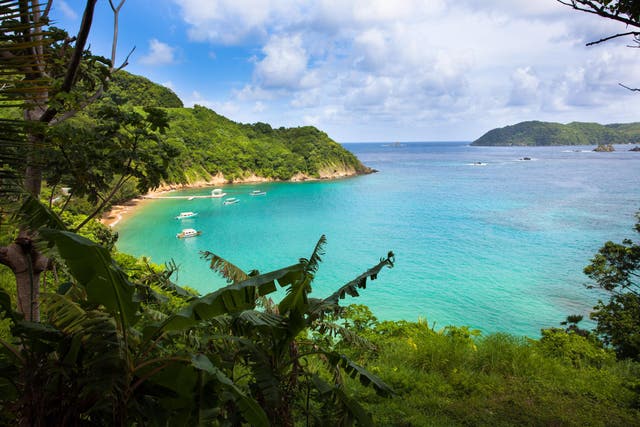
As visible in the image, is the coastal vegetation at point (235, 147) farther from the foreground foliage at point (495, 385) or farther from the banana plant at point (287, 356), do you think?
the banana plant at point (287, 356)

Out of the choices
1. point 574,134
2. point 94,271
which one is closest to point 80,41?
point 94,271

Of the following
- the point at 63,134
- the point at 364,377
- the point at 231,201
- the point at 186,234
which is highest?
the point at 63,134

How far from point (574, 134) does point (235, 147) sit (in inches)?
6491

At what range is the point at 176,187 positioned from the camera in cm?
5359

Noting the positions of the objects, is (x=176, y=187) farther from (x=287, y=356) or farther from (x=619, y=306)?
(x=287, y=356)

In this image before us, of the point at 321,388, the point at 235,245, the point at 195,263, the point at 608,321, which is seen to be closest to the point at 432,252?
the point at 235,245

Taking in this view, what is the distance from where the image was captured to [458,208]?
4125 cm

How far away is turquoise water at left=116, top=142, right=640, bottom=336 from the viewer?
18.5 metres

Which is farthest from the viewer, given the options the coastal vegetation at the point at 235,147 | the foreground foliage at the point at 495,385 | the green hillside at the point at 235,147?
the green hillside at the point at 235,147

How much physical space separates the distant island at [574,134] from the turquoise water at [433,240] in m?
134

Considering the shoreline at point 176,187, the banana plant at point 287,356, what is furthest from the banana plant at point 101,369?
the shoreline at point 176,187

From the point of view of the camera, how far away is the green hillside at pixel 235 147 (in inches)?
2328

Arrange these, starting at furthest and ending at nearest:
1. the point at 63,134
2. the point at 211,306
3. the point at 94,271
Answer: the point at 63,134, the point at 211,306, the point at 94,271

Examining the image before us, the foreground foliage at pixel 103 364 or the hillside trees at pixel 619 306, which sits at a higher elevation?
the foreground foliage at pixel 103 364
